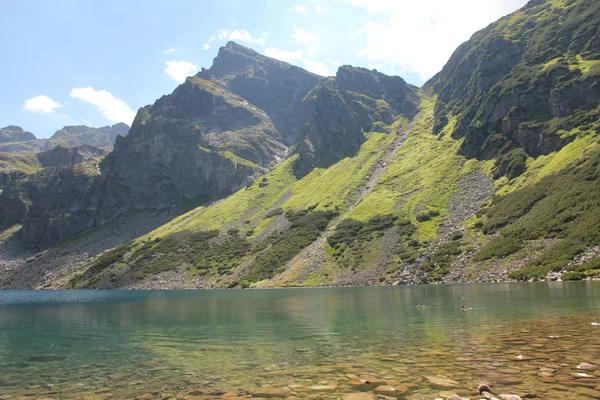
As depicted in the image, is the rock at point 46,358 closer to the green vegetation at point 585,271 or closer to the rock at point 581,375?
the rock at point 581,375

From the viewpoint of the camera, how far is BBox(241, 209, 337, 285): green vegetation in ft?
404

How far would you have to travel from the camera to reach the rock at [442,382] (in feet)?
44.0

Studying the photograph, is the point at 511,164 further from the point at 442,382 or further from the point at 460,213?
the point at 442,382

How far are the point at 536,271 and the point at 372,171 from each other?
416 ft

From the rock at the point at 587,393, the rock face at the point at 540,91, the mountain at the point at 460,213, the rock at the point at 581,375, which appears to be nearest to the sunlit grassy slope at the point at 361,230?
the mountain at the point at 460,213

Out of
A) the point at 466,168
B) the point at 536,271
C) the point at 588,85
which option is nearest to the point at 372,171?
the point at 466,168

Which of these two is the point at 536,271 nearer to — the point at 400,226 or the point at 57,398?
the point at 400,226

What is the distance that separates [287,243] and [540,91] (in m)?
112

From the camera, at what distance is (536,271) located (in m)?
70.8

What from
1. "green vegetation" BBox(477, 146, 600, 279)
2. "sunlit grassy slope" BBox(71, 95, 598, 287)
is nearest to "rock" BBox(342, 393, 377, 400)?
"green vegetation" BBox(477, 146, 600, 279)

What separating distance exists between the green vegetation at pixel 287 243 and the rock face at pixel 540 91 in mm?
69096

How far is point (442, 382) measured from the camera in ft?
45.4

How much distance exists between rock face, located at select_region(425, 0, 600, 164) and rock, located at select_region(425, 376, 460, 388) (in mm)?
133741

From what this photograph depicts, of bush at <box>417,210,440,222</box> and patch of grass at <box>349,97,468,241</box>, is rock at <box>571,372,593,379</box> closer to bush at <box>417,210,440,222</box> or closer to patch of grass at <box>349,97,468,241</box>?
patch of grass at <box>349,97,468,241</box>
